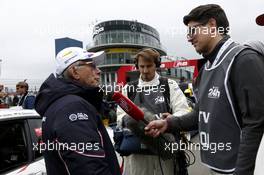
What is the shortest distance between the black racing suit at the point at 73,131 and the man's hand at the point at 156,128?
26.0 inches

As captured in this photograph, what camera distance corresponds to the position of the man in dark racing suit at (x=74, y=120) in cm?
167

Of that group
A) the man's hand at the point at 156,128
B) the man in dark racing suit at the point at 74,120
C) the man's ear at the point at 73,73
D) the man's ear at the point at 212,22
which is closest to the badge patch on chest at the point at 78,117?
the man in dark racing suit at the point at 74,120

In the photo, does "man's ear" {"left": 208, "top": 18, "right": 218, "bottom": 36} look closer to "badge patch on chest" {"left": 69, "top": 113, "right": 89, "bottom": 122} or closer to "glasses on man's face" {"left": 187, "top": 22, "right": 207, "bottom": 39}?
"glasses on man's face" {"left": 187, "top": 22, "right": 207, "bottom": 39}

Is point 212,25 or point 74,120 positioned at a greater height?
point 212,25

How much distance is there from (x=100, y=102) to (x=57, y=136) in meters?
0.41

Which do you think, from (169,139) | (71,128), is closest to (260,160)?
(71,128)

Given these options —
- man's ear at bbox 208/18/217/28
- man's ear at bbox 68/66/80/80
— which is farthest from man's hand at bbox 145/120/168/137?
man's ear at bbox 208/18/217/28

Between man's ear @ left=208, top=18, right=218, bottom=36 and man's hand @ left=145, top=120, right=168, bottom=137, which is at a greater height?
man's ear @ left=208, top=18, right=218, bottom=36

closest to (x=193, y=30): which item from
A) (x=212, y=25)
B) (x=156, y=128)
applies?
(x=212, y=25)

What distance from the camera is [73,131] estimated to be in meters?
1.68

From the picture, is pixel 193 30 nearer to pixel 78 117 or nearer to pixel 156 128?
pixel 156 128

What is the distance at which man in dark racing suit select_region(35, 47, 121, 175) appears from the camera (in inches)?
65.6

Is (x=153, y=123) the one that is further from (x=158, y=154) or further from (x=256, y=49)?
(x=256, y=49)

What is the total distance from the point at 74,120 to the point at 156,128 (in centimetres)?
102
